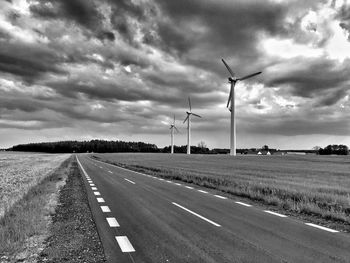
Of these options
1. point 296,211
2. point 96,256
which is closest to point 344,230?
point 296,211

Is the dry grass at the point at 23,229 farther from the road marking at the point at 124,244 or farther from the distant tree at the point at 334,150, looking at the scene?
the distant tree at the point at 334,150

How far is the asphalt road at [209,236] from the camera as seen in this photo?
606 cm

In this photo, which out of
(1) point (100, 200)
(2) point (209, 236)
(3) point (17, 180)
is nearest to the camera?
(2) point (209, 236)

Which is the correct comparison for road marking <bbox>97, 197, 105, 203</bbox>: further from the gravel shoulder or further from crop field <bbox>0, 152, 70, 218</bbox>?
crop field <bbox>0, 152, 70, 218</bbox>

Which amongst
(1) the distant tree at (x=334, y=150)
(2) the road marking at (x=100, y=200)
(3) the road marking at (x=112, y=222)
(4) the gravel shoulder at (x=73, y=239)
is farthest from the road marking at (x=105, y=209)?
(1) the distant tree at (x=334, y=150)

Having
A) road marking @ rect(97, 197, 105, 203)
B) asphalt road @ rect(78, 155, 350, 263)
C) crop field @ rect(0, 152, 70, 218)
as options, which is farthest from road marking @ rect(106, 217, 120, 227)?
road marking @ rect(97, 197, 105, 203)

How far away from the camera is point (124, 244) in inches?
267

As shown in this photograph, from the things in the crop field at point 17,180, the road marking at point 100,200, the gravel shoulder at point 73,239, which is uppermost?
the crop field at point 17,180

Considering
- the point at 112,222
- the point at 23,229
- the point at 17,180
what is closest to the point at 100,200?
the point at 112,222

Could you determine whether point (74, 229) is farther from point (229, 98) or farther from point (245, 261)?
point (229, 98)

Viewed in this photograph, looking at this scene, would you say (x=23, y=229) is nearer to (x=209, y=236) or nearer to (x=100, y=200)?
(x=209, y=236)

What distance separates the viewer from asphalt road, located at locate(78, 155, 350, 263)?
6.06 metres

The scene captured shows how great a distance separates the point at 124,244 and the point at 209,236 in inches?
74.1

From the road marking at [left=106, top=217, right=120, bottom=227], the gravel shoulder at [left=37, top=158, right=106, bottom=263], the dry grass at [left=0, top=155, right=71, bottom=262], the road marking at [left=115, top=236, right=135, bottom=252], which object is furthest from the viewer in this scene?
the road marking at [left=106, top=217, right=120, bottom=227]
